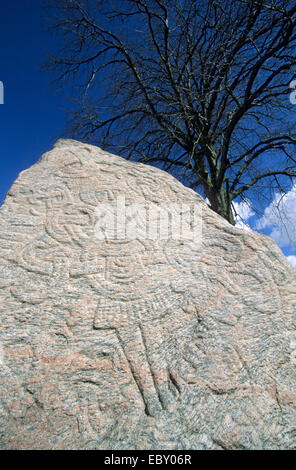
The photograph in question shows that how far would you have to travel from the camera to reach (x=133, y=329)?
5.65 ft

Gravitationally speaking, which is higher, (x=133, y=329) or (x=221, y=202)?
(x=221, y=202)

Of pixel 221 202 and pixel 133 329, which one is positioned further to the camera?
pixel 221 202

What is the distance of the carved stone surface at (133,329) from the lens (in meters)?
1.41

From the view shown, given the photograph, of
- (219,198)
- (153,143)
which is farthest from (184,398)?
(153,143)

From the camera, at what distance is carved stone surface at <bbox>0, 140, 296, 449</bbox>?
1.41m

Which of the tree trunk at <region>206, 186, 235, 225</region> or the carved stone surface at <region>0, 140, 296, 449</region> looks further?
the tree trunk at <region>206, 186, 235, 225</region>

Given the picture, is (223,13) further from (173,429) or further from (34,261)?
(173,429)

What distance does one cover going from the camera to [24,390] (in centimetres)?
146

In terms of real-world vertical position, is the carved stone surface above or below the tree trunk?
below

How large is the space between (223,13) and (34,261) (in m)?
4.84

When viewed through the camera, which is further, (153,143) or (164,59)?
(153,143)

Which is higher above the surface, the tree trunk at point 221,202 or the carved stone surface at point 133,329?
the tree trunk at point 221,202

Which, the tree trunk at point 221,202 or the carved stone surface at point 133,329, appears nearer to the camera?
the carved stone surface at point 133,329
